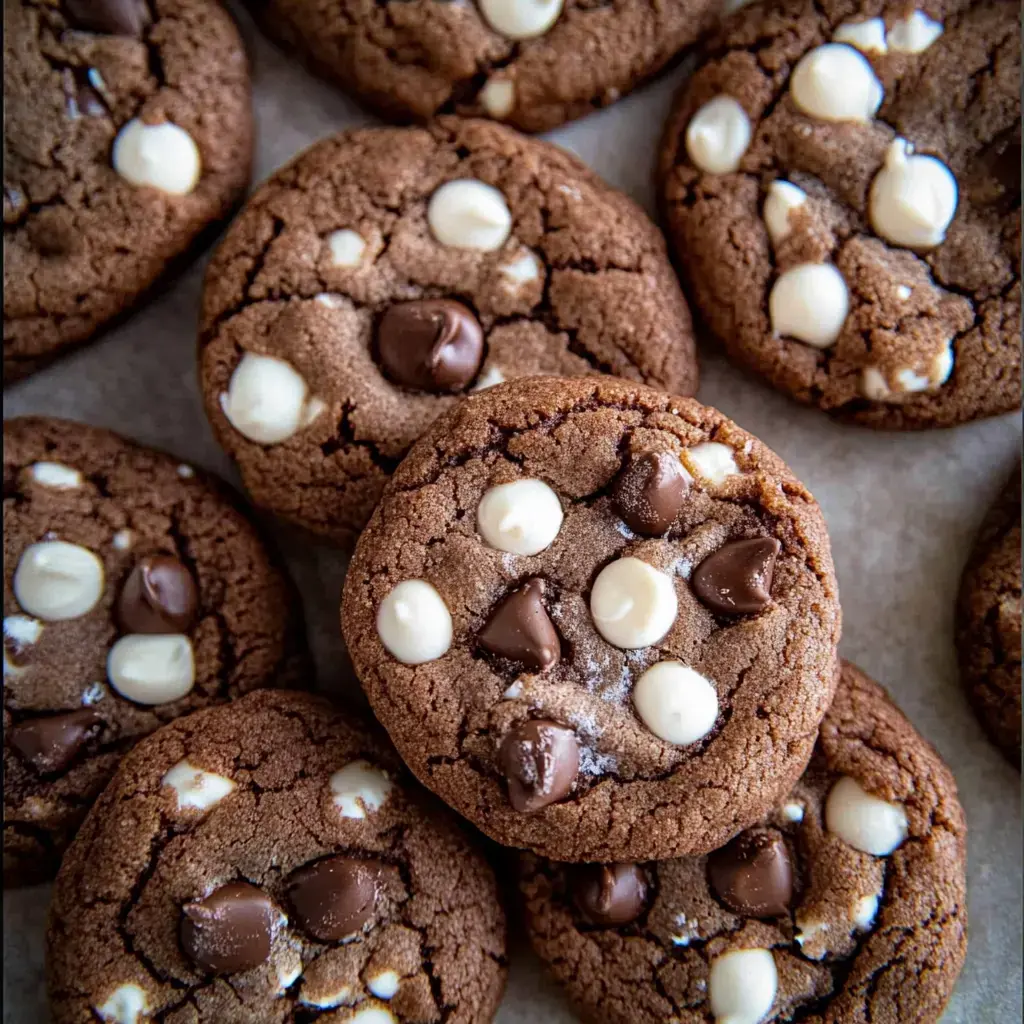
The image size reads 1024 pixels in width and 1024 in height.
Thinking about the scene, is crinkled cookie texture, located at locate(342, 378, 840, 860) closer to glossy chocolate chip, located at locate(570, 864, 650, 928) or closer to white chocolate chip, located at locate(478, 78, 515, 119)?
glossy chocolate chip, located at locate(570, 864, 650, 928)

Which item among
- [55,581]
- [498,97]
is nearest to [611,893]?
[55,581]

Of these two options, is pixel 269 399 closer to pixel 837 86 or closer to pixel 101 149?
pixel 101 149

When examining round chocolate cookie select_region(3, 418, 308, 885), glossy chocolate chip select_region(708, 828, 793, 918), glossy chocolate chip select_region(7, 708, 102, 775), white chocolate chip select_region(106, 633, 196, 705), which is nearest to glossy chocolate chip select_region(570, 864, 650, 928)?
glossy chocolate chip select_region(708, 828, 793, 918)

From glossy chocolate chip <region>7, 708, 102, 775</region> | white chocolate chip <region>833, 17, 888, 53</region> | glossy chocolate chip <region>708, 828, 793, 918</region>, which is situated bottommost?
glossy chocolate chip <region>7, 708, 102, 775</region>

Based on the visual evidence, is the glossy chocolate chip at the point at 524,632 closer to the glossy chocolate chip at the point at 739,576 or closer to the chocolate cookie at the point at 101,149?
the glossy chocolate chip at the point at 739,576

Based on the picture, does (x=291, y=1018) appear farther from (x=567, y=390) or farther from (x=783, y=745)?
(x=567, y=390)

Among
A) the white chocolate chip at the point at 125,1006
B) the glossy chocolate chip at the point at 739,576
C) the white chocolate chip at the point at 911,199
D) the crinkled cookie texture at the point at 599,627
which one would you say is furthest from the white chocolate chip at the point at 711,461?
the white chocolate chip at the point at 125,1006
